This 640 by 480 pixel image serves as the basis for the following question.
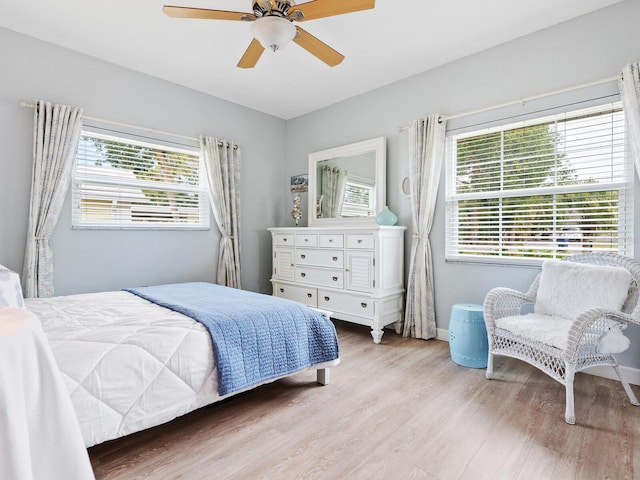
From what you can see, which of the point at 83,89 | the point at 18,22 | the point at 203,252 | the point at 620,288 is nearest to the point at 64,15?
the point at 18,22

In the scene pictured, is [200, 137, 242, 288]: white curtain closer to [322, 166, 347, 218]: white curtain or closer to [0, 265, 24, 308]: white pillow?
[322, 166, 347, 218]: white curtain

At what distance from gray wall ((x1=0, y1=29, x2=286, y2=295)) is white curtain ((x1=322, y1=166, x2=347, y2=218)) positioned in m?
0.79

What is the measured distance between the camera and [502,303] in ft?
8.15

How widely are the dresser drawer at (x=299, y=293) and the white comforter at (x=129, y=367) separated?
6.31 feet

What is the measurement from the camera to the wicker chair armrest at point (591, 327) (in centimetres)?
187

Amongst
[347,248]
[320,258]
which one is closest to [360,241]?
[347,248]

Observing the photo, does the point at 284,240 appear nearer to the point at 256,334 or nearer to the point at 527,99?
the point at 256,334

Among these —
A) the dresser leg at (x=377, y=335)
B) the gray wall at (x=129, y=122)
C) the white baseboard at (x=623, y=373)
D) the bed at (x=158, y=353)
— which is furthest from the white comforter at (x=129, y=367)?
the white baseboard at (x=623, y=373)

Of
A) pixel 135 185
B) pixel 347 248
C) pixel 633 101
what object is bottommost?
pixel 347 248

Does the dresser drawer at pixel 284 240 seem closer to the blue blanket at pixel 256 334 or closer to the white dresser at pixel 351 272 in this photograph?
the white dresser at pixel 351 272

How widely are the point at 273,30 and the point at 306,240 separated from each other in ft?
7.20

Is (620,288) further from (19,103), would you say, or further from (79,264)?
(19,103)

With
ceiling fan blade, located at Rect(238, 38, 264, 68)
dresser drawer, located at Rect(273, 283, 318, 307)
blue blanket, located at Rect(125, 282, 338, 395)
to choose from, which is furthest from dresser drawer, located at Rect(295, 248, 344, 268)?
ceiling fan blade, located at Rect(238, 38, 264, 68)

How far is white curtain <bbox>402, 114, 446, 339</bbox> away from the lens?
10.7ft
